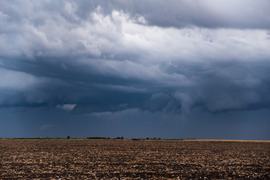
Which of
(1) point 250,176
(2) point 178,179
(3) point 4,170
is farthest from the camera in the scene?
(3) point 4,170

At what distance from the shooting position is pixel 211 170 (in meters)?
29.7

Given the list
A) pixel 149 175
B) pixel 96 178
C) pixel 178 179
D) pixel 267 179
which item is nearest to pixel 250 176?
pixel 267 179

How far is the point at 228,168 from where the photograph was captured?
103 feet

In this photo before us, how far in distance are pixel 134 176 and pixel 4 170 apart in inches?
478

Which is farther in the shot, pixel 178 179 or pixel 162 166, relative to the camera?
pixel 162 166

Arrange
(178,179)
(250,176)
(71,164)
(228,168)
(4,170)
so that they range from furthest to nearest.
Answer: (71,164)
(228,168)
(4,170)
(250,176)
(178,179)

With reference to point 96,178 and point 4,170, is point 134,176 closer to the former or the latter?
point 96,178

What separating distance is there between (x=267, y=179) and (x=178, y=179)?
744 centimetres

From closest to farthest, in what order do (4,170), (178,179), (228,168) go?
1. (178,179)
2. (4,170)
3. (228,168)

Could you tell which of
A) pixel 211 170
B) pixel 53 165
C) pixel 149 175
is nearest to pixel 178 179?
pixel 149 175

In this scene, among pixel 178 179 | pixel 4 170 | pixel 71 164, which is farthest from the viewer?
pixel 71 164

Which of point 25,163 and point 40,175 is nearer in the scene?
point 40,175

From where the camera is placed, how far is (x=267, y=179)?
2583 centimetres

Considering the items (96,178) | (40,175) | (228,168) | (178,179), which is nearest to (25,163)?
(40,175)
